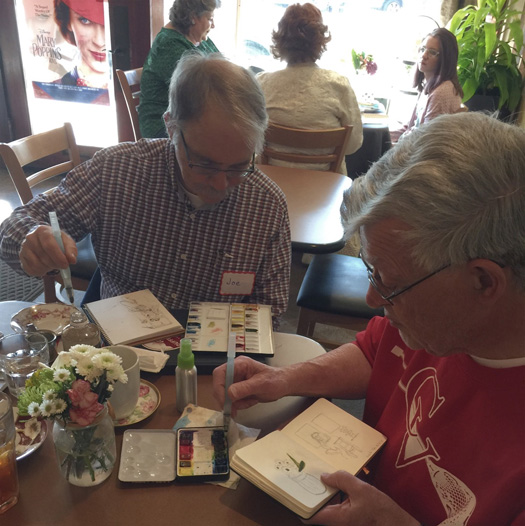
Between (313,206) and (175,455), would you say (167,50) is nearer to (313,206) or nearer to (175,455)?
(313,206)

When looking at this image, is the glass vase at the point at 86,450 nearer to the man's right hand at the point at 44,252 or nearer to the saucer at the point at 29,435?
the saucer at the point at 29,435

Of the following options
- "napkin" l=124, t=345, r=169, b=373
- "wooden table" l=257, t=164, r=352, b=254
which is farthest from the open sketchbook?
"wooden table" l=257, t=164, r=352, b=254

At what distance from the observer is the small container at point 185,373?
94cm

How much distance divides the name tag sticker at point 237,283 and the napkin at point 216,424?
516mm

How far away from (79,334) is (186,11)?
2527 mm

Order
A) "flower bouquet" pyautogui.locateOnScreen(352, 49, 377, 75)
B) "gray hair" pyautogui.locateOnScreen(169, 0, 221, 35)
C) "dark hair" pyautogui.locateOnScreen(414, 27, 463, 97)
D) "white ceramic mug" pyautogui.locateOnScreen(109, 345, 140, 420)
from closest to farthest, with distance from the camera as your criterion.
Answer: "white ceramic mug" pyautogui.locateOnScreen(109, 345, 140, 420) < "gray hair" pyautogui.locateOnScreen(169, 0, 221, 35) < "dark hair" pyautogui.locateOnScreen(414, 27, 463, 97) < "flower bouquet" pyautogui.locateOnScreen(352, 49, 377, 75)

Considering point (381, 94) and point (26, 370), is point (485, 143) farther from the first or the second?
point (381, 94)

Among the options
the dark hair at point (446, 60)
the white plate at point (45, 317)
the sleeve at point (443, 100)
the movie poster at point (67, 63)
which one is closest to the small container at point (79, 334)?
the white plate at point (45, 317)

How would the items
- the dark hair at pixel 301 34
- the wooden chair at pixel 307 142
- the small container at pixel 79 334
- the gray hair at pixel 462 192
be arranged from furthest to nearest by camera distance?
the dark hair at pixel 301 34
the wooden chair at pixel 307 142
the small container at pixel 79 334
the gray hair at pixel 462 192

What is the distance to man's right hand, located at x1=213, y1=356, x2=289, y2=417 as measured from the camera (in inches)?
38.0

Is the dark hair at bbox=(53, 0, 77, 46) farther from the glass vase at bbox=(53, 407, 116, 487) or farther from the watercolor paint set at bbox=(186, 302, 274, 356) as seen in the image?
the glass vase at bbox=(53, 407, 116, 487)

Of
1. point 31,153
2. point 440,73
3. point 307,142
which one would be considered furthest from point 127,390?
point 440,73

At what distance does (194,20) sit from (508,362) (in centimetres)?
287

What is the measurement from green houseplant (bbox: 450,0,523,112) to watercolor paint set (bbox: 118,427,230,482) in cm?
419
